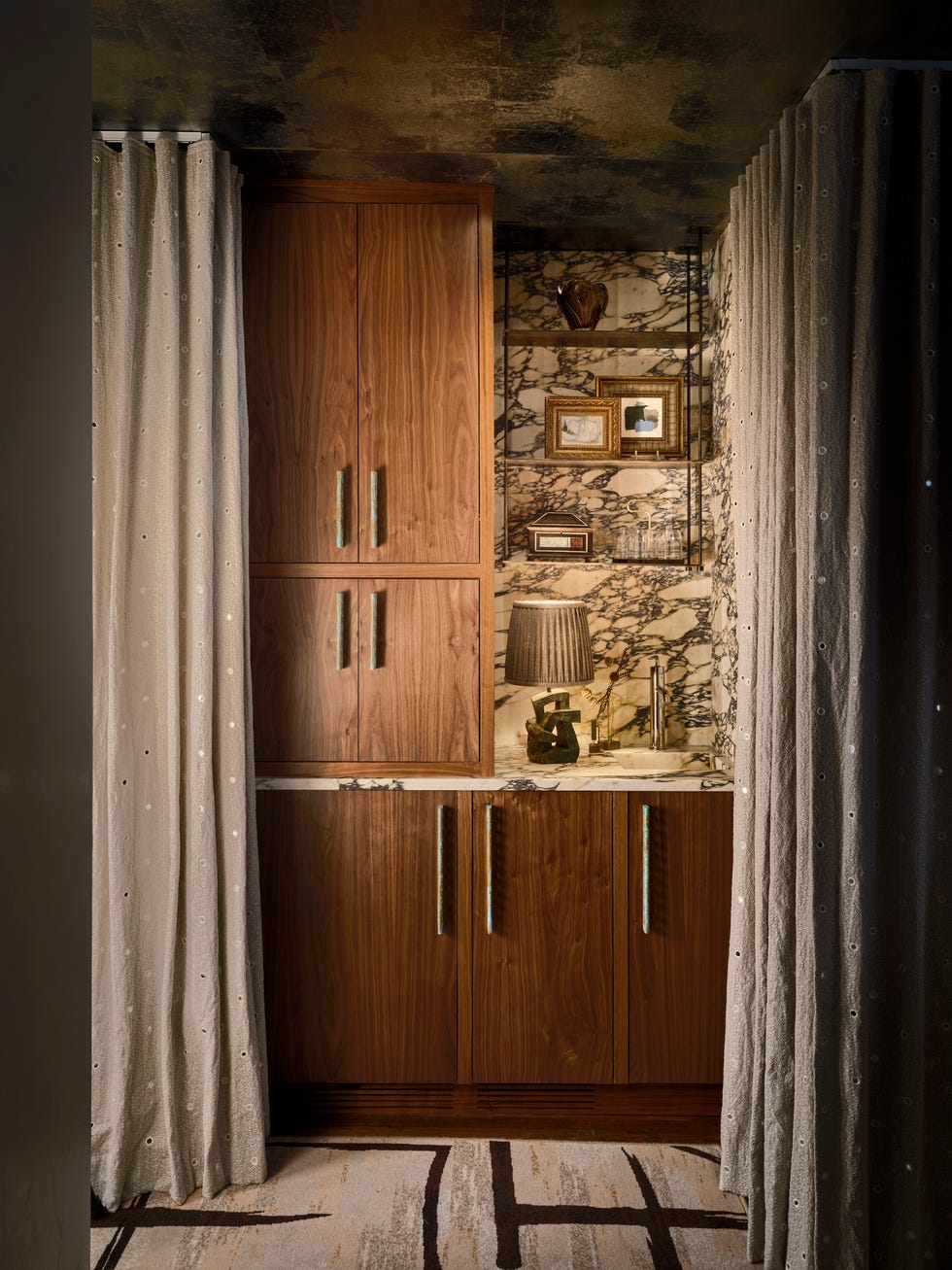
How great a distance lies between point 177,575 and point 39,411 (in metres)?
2.02

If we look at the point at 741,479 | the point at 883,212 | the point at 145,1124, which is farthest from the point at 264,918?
the point at 883,212

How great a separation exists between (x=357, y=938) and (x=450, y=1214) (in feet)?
2.33

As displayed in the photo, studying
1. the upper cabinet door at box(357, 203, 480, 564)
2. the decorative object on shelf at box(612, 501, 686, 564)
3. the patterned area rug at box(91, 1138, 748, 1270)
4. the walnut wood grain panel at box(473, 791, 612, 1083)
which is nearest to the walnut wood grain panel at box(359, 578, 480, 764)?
the upper cabinet door at box(357, 203, 480, 564)

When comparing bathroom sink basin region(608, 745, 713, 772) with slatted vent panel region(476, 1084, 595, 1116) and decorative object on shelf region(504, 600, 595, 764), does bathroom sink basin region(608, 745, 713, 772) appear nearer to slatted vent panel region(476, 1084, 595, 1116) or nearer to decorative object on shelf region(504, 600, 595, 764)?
decorative object on shelf region(504, 600, 595, 764)

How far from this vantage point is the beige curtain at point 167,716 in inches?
89.3

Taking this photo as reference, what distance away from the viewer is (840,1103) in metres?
1.79

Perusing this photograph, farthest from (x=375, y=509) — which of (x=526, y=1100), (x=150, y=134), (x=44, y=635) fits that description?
(x=44, y=635)

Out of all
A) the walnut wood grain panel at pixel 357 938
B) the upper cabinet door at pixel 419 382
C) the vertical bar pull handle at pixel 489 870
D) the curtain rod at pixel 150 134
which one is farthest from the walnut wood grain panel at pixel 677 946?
the curtain rod at pixel 150 134

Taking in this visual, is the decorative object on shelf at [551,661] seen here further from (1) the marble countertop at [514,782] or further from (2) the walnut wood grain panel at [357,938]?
(2) the walnut wood grain panel at [357,938]

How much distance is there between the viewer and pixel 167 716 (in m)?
2.30

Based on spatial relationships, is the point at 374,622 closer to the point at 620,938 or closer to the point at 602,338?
the point at 620,938

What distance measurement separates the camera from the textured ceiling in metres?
1.84

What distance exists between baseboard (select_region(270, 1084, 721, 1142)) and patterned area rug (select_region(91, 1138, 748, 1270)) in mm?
70

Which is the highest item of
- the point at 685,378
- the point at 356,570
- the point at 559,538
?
the point at 685,378
